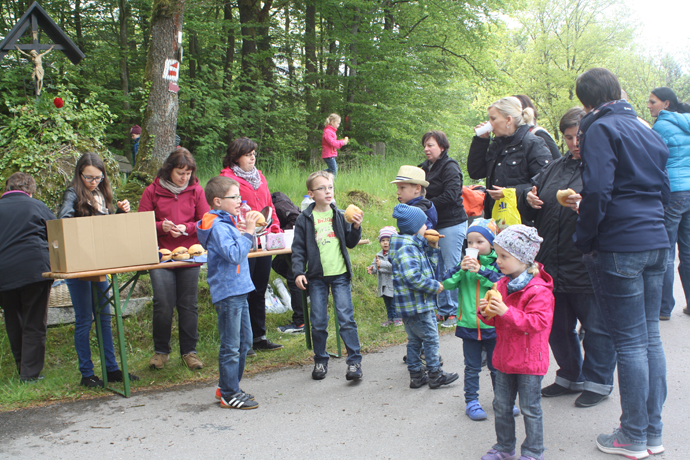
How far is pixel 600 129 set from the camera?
294 centimetres

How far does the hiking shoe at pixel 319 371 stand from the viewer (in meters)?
4.60

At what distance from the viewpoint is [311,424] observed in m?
3.65

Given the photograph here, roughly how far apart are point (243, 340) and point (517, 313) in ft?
7.46

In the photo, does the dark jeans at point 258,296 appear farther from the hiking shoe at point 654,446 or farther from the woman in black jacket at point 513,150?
the hiking shoe at point 654,446

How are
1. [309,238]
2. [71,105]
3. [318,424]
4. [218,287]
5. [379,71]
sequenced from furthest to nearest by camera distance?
[379,71]
[71,105]
[309,238]
[218,287]
[318,424]

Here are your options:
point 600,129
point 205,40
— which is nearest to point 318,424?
point 600,129

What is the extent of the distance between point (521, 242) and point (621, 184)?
670 millimetres

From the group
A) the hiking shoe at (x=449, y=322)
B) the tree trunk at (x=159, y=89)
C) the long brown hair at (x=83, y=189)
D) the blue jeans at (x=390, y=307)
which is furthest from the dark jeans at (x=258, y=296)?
the tree trunk at (x=159, y=89)

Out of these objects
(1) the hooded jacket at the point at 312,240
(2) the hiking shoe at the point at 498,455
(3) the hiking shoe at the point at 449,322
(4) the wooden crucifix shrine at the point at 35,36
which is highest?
(4) the wooden crucifix shrine at the point at 35,36

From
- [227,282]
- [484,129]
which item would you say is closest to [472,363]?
[227,282]

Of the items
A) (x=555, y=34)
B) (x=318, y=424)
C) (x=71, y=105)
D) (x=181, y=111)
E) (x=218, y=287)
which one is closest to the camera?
(x=318, y=424)

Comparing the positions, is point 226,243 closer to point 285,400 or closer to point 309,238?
point 309,238

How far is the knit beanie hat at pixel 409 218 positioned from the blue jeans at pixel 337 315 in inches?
33.5

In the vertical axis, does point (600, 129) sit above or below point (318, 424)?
above
